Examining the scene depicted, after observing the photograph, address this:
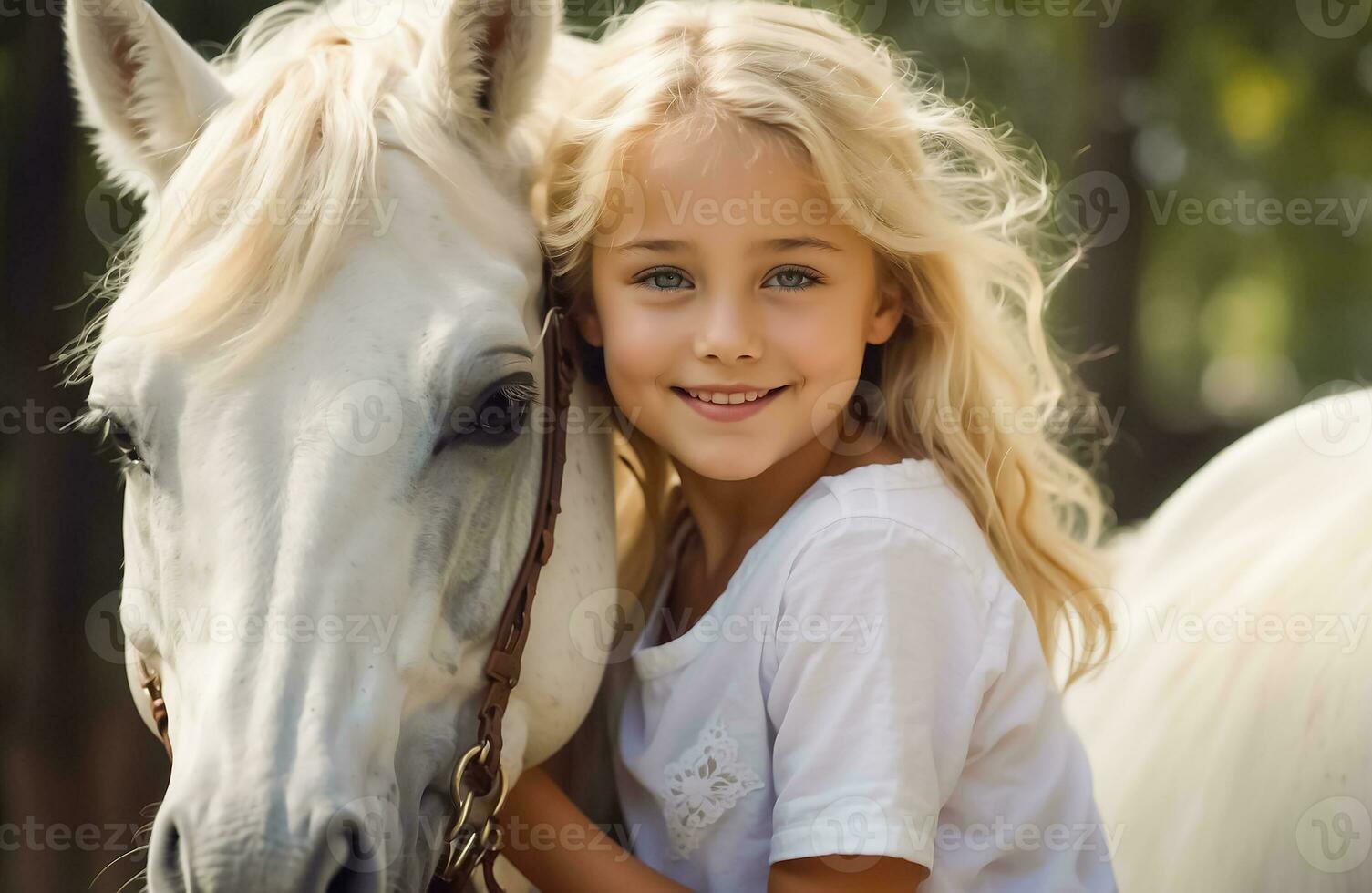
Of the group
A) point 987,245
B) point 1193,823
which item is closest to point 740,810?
point 987,245

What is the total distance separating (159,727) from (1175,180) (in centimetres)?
623

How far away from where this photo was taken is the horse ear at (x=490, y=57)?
1.39 metres

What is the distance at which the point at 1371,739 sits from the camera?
1.74 metres

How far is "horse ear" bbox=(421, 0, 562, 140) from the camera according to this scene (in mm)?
1388

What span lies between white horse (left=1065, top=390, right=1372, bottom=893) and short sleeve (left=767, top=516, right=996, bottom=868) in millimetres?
785

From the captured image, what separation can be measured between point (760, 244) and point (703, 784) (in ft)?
2.14

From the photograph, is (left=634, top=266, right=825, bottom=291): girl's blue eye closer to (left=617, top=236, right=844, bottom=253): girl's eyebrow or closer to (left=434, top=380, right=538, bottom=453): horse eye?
(left=617, top=236, right=844, bottom=253): girl's eyebrow

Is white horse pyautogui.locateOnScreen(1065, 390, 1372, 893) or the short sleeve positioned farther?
white horse pyautogui.locateOnScreen(1065, 390, 1372, 893)

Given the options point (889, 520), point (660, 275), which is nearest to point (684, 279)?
point (660, 275)

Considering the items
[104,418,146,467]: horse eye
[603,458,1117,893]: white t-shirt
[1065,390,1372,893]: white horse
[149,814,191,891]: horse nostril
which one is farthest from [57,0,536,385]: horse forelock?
[1065,390,1372,893]: white horse

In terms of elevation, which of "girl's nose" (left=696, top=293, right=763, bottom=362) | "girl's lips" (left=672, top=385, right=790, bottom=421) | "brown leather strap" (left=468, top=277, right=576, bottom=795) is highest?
"girl's nose" (left=696, top=293, right=763, bottom=362)

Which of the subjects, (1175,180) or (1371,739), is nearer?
(1371,739)

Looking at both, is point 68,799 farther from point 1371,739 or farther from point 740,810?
point 1371,739

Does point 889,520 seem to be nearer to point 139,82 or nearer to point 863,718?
point 863,718
